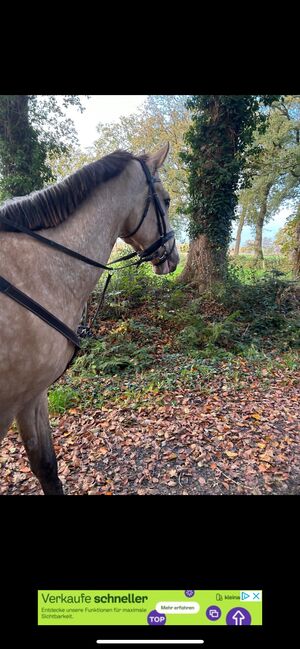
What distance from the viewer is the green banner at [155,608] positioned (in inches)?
41.7

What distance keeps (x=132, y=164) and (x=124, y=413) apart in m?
3.16

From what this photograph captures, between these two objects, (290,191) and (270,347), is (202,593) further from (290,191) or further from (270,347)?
(290,191)

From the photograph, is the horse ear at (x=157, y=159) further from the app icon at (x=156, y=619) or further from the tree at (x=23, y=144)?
the tree at (x=23, y=144)

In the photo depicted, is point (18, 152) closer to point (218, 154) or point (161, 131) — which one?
point (218, 154)

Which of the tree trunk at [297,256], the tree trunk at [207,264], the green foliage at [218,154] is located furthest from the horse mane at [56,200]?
the tree trunk at [297,256]

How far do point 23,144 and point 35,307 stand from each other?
22.0ft

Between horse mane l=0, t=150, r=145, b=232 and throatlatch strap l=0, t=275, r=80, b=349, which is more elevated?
horse mane l=0, t=150, r=145, b=232

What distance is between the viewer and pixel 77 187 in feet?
5.98

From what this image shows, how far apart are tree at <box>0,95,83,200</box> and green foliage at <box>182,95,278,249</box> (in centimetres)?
308

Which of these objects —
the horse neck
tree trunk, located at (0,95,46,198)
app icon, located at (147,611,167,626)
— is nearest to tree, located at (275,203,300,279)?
tree trunk, located at (0,95,46,198)

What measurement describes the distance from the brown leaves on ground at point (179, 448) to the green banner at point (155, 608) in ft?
5.91

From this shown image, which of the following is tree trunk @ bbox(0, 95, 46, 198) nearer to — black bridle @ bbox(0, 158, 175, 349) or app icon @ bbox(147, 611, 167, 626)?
black bridle @ bbox(0, 158, 175, 349)

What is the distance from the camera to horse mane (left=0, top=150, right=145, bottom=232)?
1.67m

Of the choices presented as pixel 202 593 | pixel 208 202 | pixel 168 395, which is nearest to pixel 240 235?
pixel 208 202
